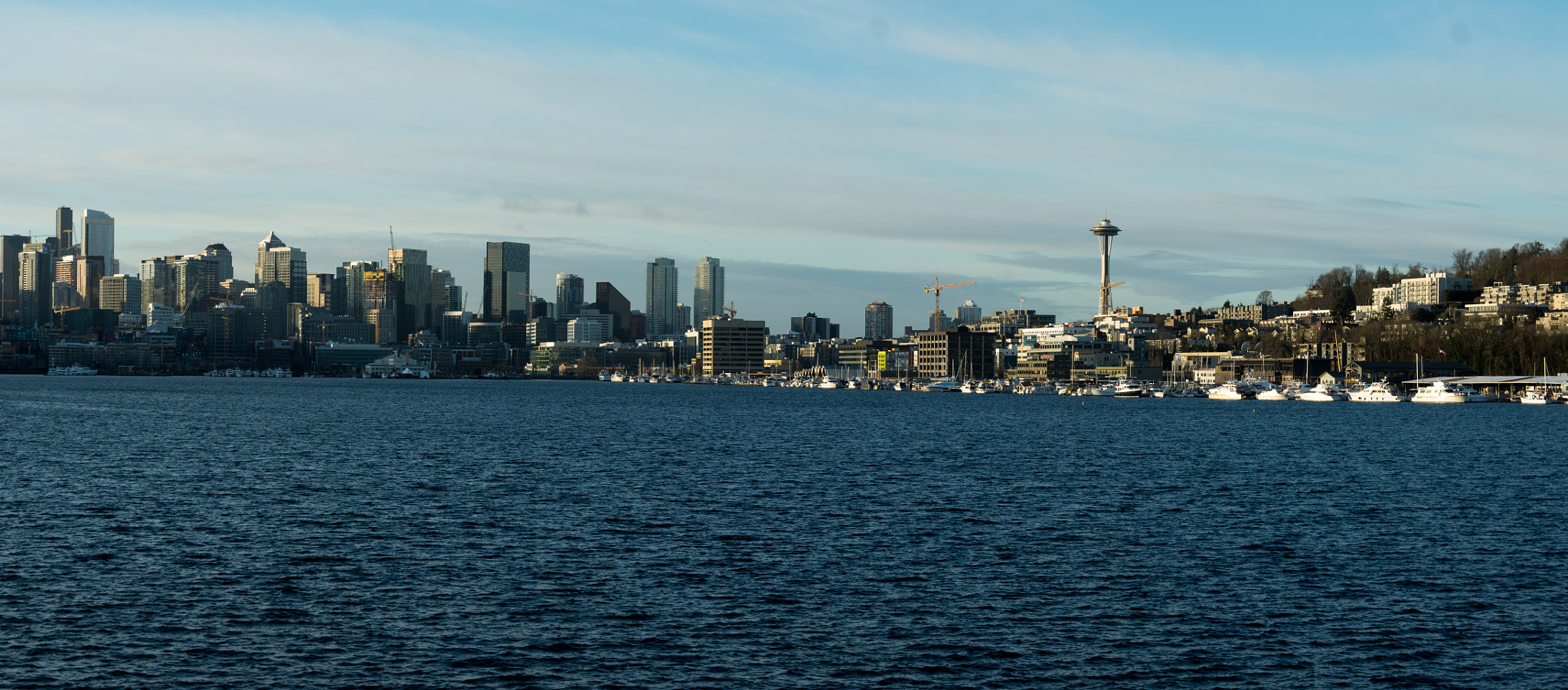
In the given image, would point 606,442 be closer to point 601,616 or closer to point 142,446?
point 142,446

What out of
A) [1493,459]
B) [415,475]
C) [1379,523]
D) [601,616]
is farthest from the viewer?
[1493,459]

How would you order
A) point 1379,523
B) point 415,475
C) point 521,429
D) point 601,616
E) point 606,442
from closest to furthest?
1. point 601,616
2. point 1379,523
3. point 415,475
4. point 606,442
5. point 521,429

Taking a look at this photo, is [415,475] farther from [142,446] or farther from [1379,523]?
[1379,523]

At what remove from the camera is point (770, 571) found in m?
42.5

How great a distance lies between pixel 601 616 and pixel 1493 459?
79577 millimetres

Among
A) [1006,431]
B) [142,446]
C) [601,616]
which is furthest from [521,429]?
[601,616]

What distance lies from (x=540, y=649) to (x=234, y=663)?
6930 mm

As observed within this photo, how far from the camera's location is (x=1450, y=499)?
65.9m

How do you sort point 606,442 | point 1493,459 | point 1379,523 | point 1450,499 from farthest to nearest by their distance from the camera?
point 606,442
point 1493,459
point 1450,499
point 1379,523

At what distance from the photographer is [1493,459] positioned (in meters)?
93.0

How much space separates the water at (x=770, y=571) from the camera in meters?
30.9

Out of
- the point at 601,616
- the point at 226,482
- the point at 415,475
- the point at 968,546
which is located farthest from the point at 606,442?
the point at 601,616

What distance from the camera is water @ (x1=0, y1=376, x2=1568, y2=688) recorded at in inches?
1216

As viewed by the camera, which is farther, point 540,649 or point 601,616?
point 601,616
